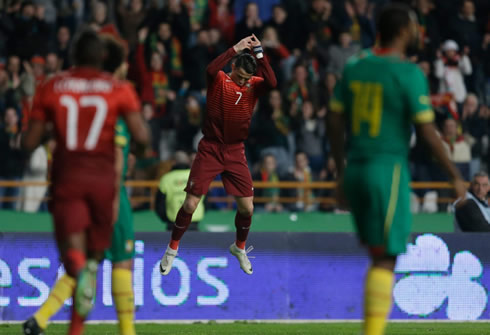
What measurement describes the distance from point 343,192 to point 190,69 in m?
12.0

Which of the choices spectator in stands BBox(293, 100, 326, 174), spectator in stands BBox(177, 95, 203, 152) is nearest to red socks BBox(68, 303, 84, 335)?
spectator in stands BBox(177, 95, 203, 152)

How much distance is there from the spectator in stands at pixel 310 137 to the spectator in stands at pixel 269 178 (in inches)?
33.0

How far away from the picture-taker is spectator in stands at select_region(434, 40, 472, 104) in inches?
780

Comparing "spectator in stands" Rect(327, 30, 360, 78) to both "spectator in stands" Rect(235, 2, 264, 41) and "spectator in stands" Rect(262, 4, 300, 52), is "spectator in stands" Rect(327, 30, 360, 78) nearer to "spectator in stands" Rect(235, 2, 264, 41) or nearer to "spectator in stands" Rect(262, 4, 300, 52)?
"spectator in stands" Rect(262, 4, 300, 52)

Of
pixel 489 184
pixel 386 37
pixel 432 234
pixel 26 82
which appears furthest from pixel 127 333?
pixel 26 82

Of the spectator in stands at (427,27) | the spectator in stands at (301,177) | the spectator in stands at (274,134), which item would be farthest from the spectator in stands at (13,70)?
the spectator in stands at (427,27)

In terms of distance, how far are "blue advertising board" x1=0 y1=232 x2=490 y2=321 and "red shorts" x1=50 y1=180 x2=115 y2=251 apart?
252 inches

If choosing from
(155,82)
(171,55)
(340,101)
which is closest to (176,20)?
(171,55)

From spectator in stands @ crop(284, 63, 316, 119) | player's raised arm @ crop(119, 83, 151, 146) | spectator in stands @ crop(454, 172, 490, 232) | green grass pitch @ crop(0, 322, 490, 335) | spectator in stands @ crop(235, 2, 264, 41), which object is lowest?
green grass pitch @ crop(0, 322, 490, 335)

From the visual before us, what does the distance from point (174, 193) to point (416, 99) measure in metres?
8.30

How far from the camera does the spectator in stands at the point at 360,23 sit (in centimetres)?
2069

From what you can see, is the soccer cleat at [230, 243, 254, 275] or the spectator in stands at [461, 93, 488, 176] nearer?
the soccer cleat at [230, 243, 254, 275]

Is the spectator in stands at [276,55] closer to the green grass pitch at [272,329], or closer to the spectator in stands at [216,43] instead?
the spectator in stands at [216,43]

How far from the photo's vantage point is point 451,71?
1986 cm
